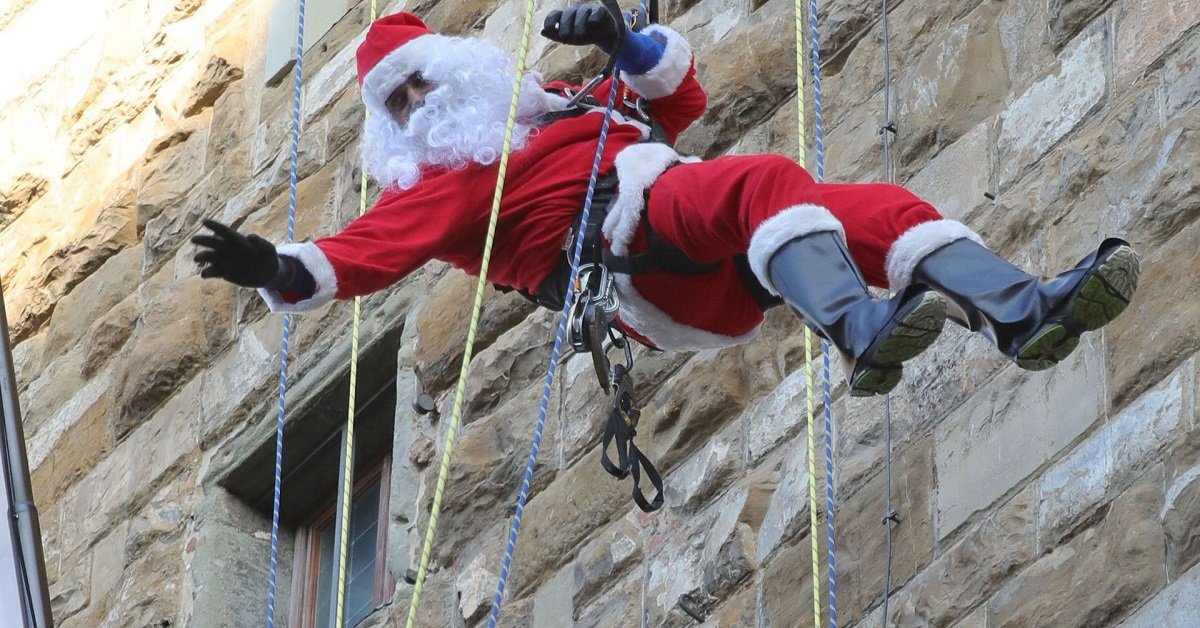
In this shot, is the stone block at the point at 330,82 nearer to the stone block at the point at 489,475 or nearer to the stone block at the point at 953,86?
the stone block at the point at 489,475

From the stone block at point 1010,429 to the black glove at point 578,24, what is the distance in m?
1.04

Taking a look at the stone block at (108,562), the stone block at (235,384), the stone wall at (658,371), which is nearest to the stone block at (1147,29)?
the stone wall at (658,371)

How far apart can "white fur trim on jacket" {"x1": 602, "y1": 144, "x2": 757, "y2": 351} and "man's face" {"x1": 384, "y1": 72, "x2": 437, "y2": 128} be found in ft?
1.66

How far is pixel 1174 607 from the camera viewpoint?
4.88m

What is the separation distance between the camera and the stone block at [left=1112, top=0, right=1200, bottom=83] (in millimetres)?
5586

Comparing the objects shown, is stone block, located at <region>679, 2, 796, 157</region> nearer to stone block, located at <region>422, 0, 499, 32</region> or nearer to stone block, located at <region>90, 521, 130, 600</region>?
stone block, located at <region>422, 0, 499, 32</region>

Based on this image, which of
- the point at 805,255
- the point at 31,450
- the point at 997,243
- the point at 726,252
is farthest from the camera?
the point at 31,450

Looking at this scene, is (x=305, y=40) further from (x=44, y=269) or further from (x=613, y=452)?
(x=613, y=452)

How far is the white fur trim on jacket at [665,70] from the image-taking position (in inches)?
213

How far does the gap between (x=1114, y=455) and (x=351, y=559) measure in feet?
8.88

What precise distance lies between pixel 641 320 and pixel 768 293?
231 millimetres

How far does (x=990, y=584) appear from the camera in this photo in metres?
5.24

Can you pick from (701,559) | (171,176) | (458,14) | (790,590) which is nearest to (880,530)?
(790,590)

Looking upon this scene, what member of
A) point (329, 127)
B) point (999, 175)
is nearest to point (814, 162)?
point (999, 175)
